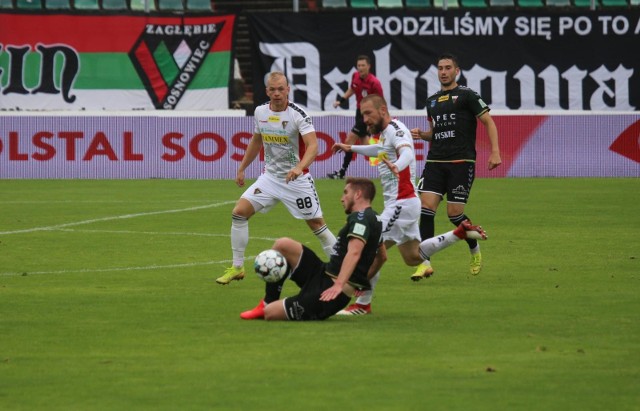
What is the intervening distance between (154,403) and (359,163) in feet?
70.7

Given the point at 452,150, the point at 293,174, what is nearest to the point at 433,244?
the point at 452,150

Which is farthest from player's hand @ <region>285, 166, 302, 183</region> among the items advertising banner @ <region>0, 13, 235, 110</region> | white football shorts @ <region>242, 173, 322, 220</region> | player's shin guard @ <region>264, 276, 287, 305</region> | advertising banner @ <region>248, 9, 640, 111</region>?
advertising banner @ <region>0, 13, 235, 110</region>

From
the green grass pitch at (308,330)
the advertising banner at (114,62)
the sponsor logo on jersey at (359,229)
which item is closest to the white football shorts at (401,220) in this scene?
the green grass pitch at (308,330)

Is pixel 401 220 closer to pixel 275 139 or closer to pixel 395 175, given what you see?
pixel 395 175

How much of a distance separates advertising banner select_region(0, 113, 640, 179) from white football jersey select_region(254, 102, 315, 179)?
15.0 metres

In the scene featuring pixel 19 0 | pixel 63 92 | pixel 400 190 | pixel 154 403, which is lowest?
pixel 154 403

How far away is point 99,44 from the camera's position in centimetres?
3105

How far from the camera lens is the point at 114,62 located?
102 feet

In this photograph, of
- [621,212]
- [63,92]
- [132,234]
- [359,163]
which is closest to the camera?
[132,234]

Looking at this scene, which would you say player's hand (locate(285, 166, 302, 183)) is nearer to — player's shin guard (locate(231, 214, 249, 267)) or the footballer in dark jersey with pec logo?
player's shin guard (locate(231, 214, 249, 267))

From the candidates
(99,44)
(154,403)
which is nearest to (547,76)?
(99,44)

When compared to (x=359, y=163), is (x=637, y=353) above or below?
below

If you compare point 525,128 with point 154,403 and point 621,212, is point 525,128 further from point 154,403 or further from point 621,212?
point 154,403

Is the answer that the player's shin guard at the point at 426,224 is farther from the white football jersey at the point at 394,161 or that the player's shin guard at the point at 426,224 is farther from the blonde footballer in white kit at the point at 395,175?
the white football jersey at the point at 394,161
